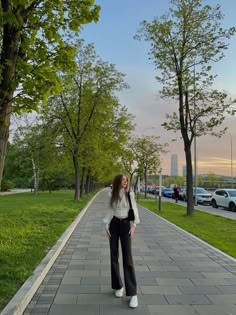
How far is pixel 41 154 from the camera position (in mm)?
31344

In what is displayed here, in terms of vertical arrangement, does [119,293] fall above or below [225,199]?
→ below

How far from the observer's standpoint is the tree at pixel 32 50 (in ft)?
24.5

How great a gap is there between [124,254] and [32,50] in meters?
4.45

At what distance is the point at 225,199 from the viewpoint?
31.6m

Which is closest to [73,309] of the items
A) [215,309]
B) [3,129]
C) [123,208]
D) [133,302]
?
[133,302]

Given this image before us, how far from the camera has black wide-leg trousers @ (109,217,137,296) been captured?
578 centimetres

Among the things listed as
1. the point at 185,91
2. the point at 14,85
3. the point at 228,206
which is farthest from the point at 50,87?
the point at 228,206

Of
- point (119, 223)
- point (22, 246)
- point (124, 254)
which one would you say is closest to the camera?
point (124, 254)

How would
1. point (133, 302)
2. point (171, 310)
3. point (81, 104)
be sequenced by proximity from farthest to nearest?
point (81, 104) → point (133, 302) → point (171, 310)

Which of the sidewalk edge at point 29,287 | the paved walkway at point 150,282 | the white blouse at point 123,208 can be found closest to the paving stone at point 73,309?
the paved walkway at point 150,282

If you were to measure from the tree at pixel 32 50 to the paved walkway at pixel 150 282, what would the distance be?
8.05 feet

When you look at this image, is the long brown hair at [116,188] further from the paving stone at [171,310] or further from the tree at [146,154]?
the tree at [146,154]

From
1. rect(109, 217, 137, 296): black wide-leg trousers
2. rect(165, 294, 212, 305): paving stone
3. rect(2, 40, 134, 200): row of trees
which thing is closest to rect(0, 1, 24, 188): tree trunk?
rect(109, 217, 137, 296): black wide-leg trousers

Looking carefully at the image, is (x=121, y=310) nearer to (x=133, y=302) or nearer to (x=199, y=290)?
(x=133, y=302)
